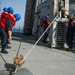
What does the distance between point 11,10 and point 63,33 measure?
360 cm

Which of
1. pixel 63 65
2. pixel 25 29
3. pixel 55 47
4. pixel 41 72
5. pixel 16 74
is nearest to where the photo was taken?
pixel 16 74

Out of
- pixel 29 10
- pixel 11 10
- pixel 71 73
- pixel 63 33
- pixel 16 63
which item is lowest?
pixel 71 73

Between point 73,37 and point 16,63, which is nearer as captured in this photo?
point 16,63

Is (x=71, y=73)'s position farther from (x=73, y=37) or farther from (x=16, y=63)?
(x=73, y=37)

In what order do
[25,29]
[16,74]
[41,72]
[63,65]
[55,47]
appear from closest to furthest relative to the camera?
[16,74] < [41,72] < [63,65] < [55,47] < [25,29]

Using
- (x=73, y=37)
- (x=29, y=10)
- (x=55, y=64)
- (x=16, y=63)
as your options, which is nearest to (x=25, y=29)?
(x=29, y=10)

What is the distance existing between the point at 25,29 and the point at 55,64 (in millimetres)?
14893

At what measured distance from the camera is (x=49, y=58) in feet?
25.7

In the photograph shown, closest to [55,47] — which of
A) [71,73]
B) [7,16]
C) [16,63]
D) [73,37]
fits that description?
[73,37]

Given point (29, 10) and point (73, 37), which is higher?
point (29, 10)

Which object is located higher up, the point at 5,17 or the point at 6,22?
the point at 5,17

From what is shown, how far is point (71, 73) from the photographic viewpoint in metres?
5.91

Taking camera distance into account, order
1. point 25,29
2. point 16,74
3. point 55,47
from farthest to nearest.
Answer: point 25,29 → point 55,47 → point 16,74

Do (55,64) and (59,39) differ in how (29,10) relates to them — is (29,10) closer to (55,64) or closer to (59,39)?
(59,39)
